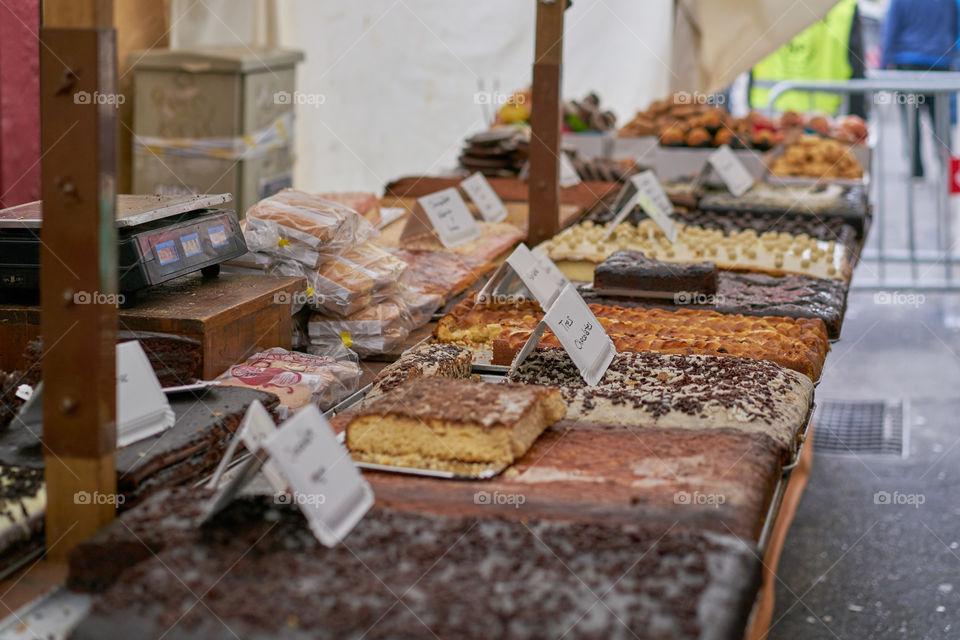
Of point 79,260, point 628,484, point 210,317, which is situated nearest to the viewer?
point 79,260

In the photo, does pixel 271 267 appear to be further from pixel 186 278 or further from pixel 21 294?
pixel 21 294

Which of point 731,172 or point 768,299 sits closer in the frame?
point 768,299

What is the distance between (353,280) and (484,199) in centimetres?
162

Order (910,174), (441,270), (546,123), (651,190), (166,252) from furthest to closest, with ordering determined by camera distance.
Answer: (910,174) → (651,190) → (546,123) → (441,270) → (166,252)

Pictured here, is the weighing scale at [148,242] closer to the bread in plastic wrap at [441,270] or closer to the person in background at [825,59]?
the bread in plastic wrap at [441,270]

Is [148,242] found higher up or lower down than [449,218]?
higher up

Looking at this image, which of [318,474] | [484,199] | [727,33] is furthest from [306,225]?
[727,33]

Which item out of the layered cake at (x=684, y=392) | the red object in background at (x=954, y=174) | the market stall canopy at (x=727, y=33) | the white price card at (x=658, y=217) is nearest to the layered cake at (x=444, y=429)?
the layered cake at (x=684, y=392)

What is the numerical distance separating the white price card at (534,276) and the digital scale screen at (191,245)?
2.37 feet

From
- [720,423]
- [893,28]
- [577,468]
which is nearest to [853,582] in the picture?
[720,423]

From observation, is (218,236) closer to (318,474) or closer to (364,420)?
(364,420)

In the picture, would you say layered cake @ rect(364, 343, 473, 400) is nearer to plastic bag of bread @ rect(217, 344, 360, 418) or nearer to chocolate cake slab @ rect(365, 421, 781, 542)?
plastic bag of bread @ rect(217, 344, 360, 418)

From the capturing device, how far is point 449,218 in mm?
3717

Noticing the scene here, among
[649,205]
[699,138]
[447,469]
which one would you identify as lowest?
[447,469]
